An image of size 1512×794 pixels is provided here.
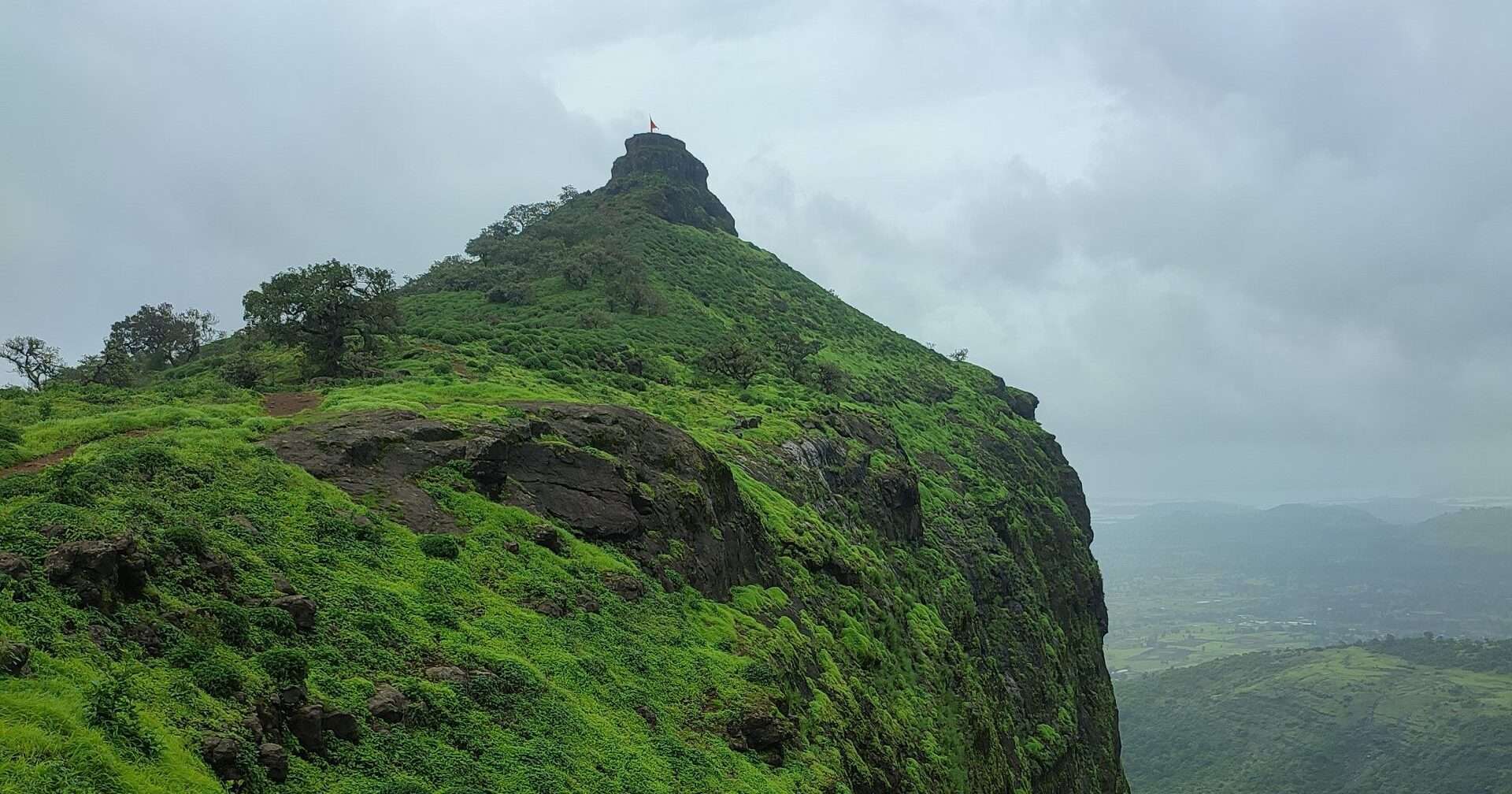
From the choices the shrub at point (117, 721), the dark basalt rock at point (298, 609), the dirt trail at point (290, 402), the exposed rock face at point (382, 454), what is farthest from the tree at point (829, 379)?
the shrub at point (117, 721)

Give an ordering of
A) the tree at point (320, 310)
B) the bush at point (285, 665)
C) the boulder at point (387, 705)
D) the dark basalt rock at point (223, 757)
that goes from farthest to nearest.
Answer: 1. the tree at point (320, 310)
2. the boulder at point (387, 705)
3. the bush at point (285, 665)
4. the dark basalt rock at point (223, 757)

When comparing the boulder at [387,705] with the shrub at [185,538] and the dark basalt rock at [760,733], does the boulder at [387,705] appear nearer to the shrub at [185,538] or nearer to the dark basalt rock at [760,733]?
the shrub at [185,538]

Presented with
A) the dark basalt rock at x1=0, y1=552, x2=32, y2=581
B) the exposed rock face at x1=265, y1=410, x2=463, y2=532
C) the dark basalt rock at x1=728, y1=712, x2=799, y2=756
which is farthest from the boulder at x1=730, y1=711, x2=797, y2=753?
the dark basalt rock at x1=0, y1=552, x2=32, y2=581

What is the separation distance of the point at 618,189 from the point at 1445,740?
220111mm

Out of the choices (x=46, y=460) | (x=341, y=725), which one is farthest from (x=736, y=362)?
(x=341, y=725)

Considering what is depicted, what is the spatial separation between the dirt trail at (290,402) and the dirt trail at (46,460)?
5.11 m

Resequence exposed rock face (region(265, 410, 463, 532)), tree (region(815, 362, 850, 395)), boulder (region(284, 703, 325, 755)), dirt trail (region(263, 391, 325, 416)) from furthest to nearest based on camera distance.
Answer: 1. tree (region(815, 362, 850, 395))
2. dirt trail (region(263, 391, 325, 416))
3. exposed rock face (region(265, 410, 463, 532))
4. boulder (region(284, 703, 325, 755))

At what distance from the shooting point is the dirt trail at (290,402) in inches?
1033

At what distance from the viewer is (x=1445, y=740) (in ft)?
611

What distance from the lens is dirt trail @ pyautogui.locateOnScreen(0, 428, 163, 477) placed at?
16.6 m

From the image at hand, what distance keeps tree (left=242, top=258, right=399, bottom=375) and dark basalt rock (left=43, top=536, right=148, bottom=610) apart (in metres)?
25.0

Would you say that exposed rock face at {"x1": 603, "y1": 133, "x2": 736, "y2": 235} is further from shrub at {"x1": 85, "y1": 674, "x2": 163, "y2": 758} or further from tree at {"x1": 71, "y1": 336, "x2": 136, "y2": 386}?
shrub at {"x1": 85, "y1": 674, "x2": 163, "y2": 758}

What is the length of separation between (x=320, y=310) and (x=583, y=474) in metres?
19.8

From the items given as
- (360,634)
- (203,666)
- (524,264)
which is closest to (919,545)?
(360,634)
